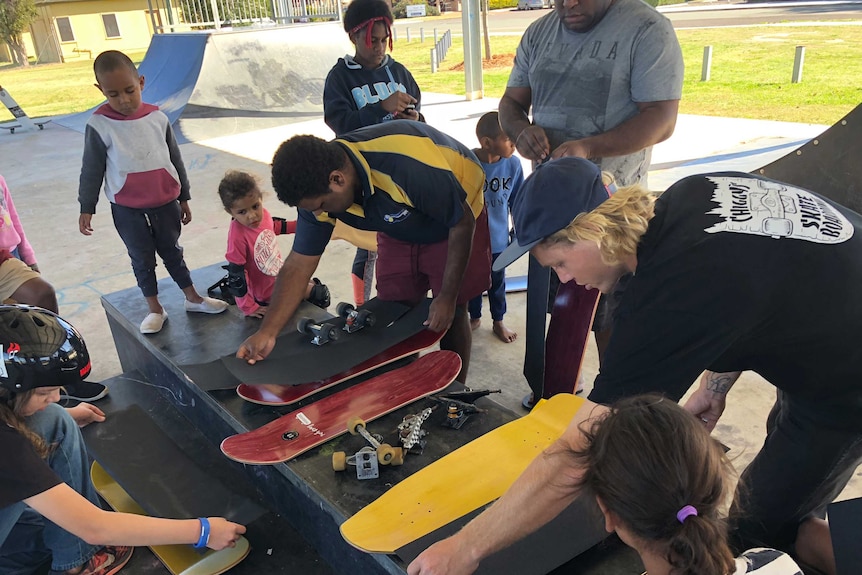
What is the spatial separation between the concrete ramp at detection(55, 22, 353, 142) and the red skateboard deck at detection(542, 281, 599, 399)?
8574 millimetres

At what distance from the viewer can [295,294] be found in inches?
111

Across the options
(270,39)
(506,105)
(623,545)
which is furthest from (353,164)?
(270,39)

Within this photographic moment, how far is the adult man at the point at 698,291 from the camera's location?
1380 mm

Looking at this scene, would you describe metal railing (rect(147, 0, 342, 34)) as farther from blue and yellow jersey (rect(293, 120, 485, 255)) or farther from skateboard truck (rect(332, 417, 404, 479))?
skateboard truck (rect(332, 417, 404, 479))

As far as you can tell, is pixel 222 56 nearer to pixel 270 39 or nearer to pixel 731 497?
pixel 270 39

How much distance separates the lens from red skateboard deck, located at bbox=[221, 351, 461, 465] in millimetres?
2156

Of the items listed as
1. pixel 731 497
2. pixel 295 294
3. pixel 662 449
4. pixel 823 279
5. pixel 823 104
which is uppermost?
pixel 823 279

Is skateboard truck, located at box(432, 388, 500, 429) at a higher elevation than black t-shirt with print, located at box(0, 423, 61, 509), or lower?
lower

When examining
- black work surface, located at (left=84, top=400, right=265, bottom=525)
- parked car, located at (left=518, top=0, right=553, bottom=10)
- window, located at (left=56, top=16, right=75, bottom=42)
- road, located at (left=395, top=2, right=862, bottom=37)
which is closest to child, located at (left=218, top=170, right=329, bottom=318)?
black work surface, located at (left=84, top=400, right=265, bottom=525)

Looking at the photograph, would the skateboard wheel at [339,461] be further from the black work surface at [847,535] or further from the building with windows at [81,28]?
the building with windows at [81,28]

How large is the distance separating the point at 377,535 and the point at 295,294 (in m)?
1.33

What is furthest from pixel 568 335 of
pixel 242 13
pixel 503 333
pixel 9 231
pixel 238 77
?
pixel 242 13

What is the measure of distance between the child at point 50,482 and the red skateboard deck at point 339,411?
0.26 meters

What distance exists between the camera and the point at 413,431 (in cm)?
215
